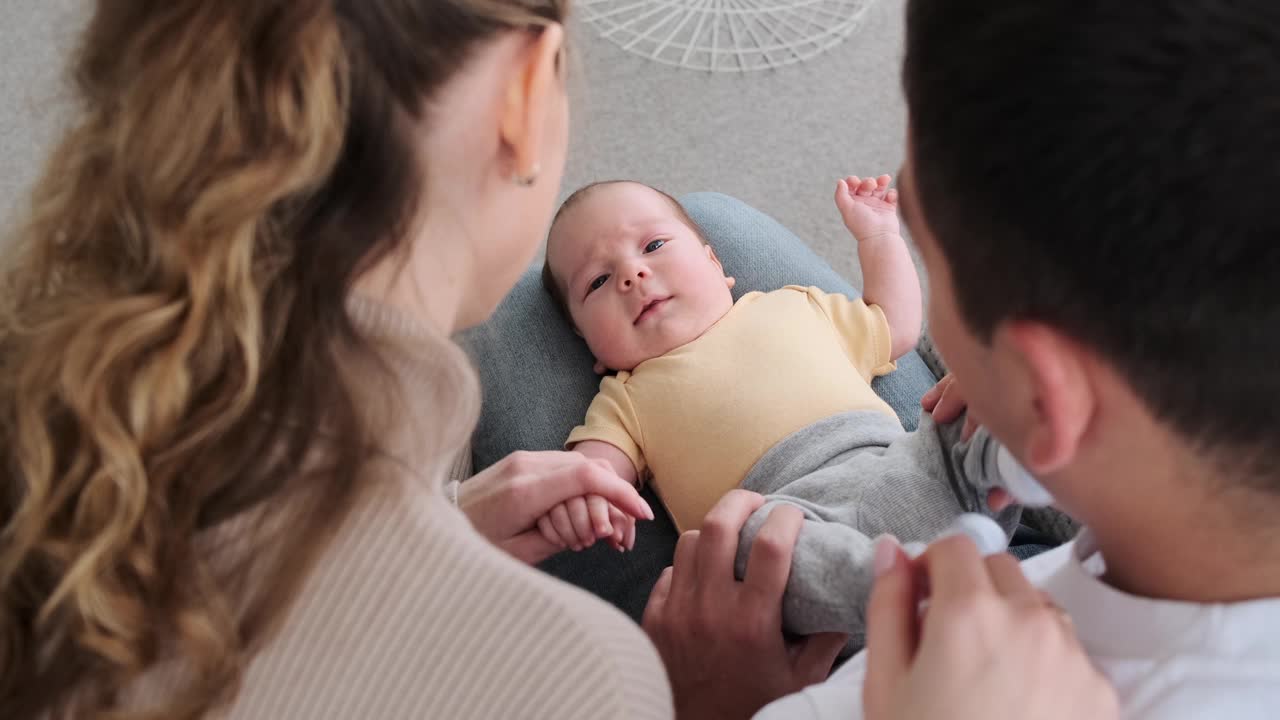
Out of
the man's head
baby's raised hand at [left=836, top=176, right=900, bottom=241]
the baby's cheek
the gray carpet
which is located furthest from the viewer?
the gray carpet

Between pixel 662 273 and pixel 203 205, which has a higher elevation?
pixel 203 205

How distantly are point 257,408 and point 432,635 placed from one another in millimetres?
179

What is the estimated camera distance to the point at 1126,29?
0.49 metres

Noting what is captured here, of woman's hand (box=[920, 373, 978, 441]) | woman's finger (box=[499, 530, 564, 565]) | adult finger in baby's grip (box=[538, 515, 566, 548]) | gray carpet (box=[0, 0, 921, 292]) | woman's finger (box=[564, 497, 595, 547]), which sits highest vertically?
woman's hand (box=[920, 373, 978, 441])

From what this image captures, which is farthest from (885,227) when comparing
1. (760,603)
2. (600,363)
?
(760,603)

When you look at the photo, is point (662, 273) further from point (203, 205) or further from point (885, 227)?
point (203, 205)

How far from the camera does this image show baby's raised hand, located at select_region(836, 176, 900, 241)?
1599 millimetres

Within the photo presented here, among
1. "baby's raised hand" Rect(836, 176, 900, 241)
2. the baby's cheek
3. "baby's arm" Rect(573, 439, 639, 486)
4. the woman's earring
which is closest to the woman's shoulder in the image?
the woman's earring

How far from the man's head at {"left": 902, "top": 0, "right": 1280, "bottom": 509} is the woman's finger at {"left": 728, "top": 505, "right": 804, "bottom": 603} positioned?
0.41 m

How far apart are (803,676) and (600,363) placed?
591 mm

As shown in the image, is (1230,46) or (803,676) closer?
(1230,46)

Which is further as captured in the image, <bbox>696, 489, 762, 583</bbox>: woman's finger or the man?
<bbox>696, 489, 762, 583</bbox>: woman's finger

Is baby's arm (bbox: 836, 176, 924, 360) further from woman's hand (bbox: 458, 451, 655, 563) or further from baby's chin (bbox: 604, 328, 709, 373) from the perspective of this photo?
woman's hand (bbox: 458, 451, 655, 563)

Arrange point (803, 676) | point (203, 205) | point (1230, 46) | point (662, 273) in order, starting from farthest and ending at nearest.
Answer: point (662, 273) → point (803, 676) → point (203, 205) → point (1230, 46)
